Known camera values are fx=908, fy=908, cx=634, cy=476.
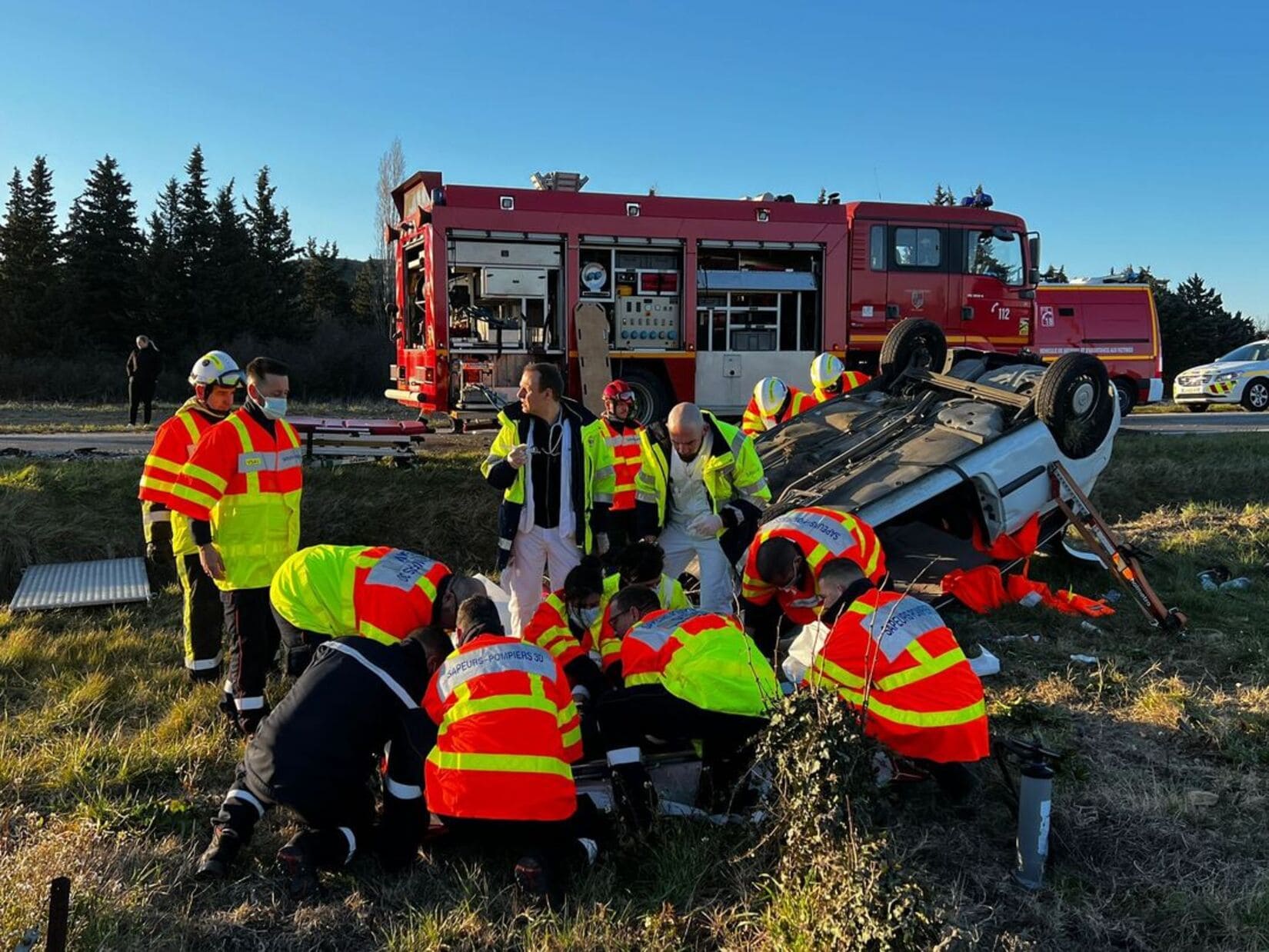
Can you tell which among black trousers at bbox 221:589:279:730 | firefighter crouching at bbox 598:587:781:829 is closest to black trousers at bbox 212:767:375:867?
firefighter crouching at bbox 598:587:781:829

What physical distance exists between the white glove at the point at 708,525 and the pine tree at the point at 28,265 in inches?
1161

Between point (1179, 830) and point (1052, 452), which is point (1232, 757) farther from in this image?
point (1052, 452)

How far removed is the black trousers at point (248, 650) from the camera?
3.78m

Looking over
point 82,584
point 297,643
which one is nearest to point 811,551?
point 297,643

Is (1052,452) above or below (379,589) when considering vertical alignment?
above

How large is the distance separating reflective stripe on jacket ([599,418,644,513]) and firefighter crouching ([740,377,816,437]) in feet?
7.24

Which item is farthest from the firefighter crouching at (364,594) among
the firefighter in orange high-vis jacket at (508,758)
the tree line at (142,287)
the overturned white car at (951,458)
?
the tree line at (142,287)

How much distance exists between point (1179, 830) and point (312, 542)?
5.90 m

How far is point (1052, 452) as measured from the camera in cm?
560

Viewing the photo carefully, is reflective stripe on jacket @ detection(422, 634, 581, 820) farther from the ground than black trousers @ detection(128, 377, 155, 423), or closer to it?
closer to it

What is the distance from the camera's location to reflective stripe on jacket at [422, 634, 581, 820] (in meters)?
2.58

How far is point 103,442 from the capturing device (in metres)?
10.2

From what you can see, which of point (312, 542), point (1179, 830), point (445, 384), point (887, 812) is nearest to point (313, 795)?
point (887, 812)

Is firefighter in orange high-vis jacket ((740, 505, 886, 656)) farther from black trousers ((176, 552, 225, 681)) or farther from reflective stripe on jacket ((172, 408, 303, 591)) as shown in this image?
black trousers ((176, 552, 225, 681))
